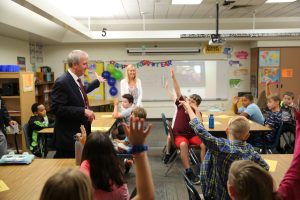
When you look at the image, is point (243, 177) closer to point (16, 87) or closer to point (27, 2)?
point (27, 2)

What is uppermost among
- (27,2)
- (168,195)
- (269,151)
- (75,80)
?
(27,2)

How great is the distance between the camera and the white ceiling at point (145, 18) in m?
4.98

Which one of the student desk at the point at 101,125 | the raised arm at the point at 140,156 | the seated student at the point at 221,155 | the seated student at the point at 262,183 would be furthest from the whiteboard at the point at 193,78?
the raised arm at the point at 140,156

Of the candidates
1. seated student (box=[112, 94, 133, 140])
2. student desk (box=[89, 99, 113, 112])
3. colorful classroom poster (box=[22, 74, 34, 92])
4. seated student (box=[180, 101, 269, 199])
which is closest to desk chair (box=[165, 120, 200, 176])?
seated student (box=[112, 94, 133, 140])

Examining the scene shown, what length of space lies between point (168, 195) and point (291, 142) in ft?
7.10

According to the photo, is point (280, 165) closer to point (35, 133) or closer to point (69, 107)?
point (69, 107)

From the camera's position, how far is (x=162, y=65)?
27.4ft

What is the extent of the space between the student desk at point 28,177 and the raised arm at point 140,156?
91 cm

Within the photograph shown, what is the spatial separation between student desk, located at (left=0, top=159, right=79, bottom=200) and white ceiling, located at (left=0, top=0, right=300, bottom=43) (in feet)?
6.72

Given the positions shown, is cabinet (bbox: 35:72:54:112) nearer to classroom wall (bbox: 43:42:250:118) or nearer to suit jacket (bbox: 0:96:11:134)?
classroom wall (bbox: 43:42:250:118)

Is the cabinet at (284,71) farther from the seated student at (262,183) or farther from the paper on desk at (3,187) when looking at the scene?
the paper on desk at (3,187)

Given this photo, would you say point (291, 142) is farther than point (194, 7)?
No

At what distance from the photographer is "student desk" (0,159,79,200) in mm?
1734

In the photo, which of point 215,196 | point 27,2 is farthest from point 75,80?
point 215,196
